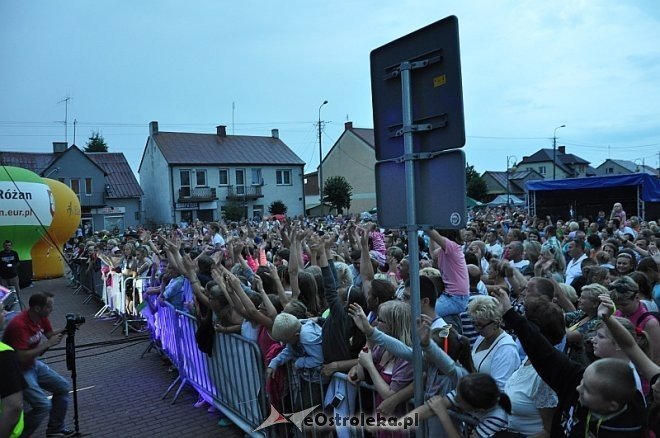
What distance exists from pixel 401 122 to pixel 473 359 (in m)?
1.72


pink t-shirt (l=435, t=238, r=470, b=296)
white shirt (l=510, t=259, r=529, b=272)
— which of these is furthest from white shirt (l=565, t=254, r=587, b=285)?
pink t-shirt (l=435, t=238, r=470, b=296)

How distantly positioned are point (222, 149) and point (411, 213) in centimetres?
4789

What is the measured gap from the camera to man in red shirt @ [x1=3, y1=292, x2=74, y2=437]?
4.80 metres

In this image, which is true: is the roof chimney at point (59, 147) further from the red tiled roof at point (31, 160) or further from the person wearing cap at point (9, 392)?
the person wearing cap at point (9, 392)

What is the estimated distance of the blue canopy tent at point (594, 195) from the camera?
19609 mm

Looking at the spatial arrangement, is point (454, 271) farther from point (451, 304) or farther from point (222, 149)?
point (222, 149)

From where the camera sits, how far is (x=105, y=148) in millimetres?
72750

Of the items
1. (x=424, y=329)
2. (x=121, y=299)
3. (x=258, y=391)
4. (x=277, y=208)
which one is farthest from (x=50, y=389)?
(x=277, y=208)

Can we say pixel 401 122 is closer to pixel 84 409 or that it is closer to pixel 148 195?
pixel 84 409

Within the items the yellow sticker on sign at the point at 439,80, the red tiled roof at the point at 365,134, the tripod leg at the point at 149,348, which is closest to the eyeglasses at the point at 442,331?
the yellow sticker on sign at the point at 439,80

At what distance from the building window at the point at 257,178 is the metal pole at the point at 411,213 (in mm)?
46375

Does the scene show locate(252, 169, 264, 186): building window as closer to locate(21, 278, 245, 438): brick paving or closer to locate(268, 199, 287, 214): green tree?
locate(268, 199, 287, 214): green tree

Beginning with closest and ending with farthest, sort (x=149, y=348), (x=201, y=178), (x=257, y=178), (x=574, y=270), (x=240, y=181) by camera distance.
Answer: (x=574, y=270)
(x=149, y=348)
(x=201, y=178)
(x=240, y=181)
(x=257, y=178)

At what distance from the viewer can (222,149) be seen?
159 ft
